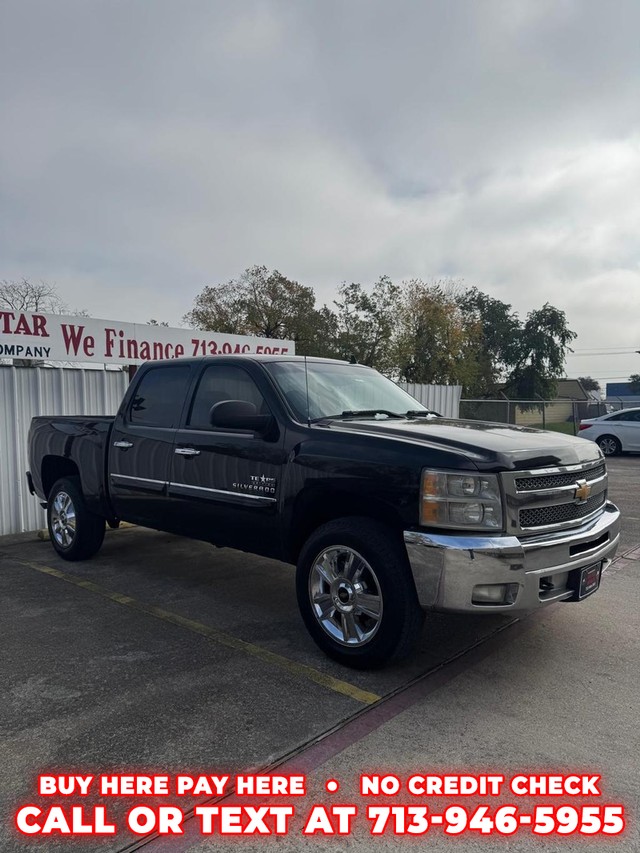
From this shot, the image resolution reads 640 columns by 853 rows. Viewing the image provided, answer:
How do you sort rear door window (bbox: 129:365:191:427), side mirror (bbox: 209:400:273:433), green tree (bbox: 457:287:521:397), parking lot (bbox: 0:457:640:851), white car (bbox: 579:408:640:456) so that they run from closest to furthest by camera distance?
parking lot (bbox: 0:457:640:851)
side mirror (bbox: 209:400:273:433)
rear door window (bbox: 129:365:191:427)
white car (bbox: 579:408:640:456)
green tree (bbox: 457:287:521:397)

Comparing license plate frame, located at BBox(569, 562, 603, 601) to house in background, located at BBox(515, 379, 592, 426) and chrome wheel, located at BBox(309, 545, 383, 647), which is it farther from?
house in background, located at BBox(515, 379, 592, 426)

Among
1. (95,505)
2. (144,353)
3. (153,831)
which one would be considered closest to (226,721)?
(153,831)

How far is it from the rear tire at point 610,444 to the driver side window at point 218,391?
50.8 ft

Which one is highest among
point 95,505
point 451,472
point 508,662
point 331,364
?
point 331,364

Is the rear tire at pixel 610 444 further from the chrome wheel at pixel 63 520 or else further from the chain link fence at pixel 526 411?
the chrome wheel at pixel 63 520

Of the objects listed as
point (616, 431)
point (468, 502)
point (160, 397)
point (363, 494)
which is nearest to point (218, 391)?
point (160, 397)

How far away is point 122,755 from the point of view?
113 inches

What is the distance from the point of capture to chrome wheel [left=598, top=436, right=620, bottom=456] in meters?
17.8

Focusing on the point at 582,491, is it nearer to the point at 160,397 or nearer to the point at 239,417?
the point at 239,417

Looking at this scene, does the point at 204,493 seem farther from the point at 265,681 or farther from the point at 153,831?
the point at 153,831

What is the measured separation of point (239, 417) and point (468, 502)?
5.44 feet

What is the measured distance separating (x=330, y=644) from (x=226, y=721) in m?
0.88

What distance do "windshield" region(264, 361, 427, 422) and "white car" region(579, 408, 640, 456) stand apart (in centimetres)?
1432

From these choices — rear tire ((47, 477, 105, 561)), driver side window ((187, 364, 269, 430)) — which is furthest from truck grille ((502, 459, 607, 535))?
rear tire ((47, 477, 105, 561))
